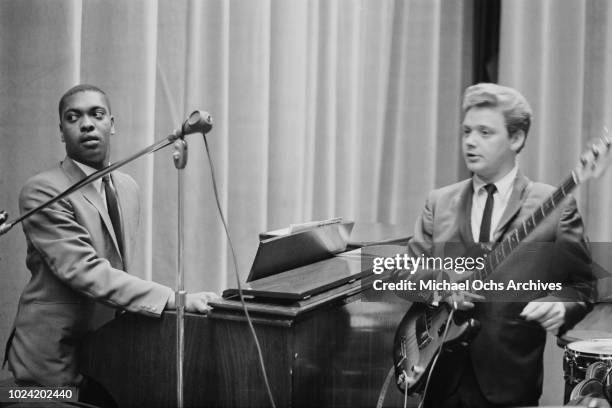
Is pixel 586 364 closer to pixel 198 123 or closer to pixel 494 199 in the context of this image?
pixel 494 199

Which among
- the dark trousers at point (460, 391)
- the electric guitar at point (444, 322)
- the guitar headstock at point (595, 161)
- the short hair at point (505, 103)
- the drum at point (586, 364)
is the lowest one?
the dark trousers at point (460, 391)

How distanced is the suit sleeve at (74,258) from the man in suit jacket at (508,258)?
0.72 metres

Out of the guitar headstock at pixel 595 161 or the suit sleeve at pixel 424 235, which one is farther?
the suit sleeve at pixel 424 235

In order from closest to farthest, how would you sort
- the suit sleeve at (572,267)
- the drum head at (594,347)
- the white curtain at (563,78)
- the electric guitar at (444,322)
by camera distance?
the electric guitar at (444,322) < the suit sleeve at (572,267) < the drum head at (594,347) < the white curtain at (563,78)

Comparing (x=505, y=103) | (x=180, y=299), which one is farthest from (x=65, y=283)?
(x=505, y=103)

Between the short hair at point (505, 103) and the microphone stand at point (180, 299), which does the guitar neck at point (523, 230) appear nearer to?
the short hair at point (505, 103)

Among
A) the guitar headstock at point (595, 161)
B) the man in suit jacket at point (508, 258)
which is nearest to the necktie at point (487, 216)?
the man in suit jacket at point (508, 258)

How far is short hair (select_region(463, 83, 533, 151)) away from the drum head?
58 cm

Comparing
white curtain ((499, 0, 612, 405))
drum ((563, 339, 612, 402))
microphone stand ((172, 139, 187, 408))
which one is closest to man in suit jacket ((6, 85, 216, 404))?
microphone stand ((172, 139, 187, 408))

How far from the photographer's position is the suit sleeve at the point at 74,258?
6.23 ft

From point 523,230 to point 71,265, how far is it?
106cm

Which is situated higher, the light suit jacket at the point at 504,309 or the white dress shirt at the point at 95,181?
the white dress shirt at the point at 95,181

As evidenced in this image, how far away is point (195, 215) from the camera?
2.74 meters

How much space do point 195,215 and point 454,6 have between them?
1314 millimetres
